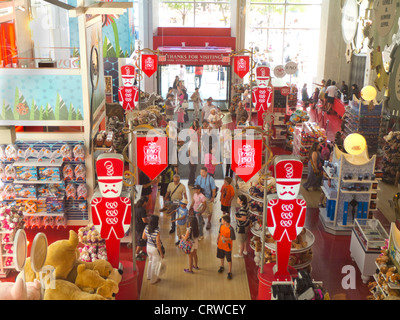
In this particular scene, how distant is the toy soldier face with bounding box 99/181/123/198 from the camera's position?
7.19m

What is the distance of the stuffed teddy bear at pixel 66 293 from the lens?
19.4 ft

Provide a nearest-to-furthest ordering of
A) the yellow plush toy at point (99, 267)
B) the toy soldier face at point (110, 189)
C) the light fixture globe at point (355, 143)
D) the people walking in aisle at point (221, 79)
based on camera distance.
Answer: the yellow plush toy at point (99, 267)
the toy soldier face at point (110, 189)
the light fixture globe at point (355, 143)
the people walking in aisle at point (221, 79)

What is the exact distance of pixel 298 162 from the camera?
694 cm

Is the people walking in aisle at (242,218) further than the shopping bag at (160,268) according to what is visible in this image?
Yes

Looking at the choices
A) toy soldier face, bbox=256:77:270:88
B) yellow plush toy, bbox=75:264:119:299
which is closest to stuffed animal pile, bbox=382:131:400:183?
toy soldier face, bbox=256:77:270:88

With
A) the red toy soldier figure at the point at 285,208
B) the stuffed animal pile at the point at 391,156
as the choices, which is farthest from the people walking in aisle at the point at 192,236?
the stuffed animal pile at the point at 391,156

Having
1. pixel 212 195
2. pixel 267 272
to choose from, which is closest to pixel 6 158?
pixel 212 195

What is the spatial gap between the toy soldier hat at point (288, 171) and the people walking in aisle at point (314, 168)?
5254 mm

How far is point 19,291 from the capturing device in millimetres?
5277

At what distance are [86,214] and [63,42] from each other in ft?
24.1

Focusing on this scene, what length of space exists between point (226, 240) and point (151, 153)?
1923mm

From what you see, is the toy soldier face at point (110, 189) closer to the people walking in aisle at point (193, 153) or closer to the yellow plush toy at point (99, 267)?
the yellow plush toy at point (99, 267)

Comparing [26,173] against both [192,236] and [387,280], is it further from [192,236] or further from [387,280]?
[387,280]
